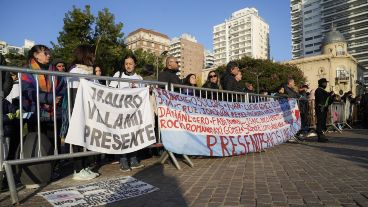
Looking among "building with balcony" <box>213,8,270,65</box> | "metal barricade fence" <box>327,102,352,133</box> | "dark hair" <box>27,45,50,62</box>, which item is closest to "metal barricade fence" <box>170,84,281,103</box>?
"dark hair" <box>27,45,50,62</box>

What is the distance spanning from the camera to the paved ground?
10.6 ft

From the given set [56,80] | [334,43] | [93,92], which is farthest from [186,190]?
[334,43]

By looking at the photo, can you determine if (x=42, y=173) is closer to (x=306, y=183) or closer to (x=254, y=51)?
(x=306, y=183)

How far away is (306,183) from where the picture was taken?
3.86m

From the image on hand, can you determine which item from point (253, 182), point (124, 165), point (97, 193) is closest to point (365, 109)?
point (253, 182)

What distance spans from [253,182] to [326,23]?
125090 mm

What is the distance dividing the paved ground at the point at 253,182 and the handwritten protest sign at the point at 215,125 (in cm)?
36

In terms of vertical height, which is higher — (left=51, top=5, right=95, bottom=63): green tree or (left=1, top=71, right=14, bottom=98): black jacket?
(left=51, top=5, right=95, bottom=63): green tree

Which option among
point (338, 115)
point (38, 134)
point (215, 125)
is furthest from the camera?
point (338, 115)

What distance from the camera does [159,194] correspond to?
359 cm

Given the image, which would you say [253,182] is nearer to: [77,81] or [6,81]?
[77,81]

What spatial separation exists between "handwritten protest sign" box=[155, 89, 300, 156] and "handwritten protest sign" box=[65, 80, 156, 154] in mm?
297

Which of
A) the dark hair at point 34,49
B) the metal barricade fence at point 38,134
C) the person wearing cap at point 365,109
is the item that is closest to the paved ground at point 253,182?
the metal barricade fence at point 38,134

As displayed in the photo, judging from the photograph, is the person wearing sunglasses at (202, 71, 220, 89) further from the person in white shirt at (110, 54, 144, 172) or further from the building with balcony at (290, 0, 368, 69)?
the building with balcony at (290, 0, 368, 69)
